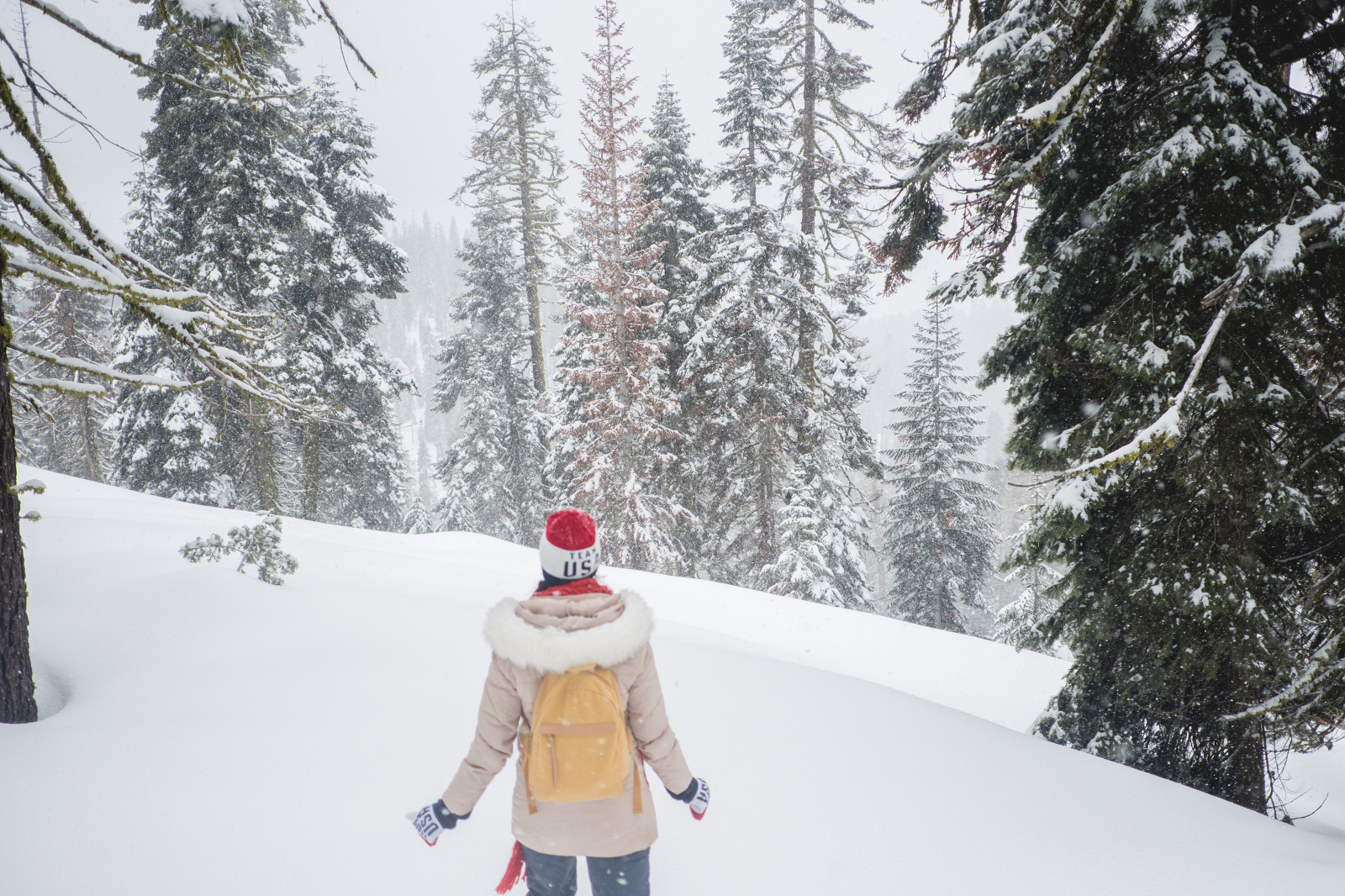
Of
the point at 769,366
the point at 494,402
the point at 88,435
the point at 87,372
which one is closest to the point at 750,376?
the point at 769,366

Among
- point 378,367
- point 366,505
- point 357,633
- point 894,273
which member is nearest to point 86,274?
point 357,633

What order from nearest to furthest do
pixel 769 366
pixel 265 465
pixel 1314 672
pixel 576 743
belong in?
pixel 576 743 → pixel 1314 672 → pixel 265 465 → pixel 769 366

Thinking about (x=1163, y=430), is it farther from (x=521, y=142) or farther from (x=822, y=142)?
(x=521, y=142)

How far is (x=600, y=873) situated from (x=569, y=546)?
1.19 meters

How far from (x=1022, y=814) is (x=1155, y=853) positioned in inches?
23.3

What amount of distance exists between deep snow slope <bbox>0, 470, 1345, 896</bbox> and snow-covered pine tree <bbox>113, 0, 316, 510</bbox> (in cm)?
839

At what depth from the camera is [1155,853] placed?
308 cm

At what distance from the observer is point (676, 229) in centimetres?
1683

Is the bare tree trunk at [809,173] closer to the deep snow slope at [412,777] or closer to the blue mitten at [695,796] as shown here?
the deep snow slope at [412,777]

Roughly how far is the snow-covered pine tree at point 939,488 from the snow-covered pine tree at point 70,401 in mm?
24664

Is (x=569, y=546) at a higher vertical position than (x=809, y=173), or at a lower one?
lower

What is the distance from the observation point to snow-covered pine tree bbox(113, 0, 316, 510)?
12156 millimetres

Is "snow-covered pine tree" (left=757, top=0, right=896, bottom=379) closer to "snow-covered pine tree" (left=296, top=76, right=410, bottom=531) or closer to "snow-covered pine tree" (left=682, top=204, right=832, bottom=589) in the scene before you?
"snow-covered pine tree" (left=682, top=204, right=832, bottom=589)

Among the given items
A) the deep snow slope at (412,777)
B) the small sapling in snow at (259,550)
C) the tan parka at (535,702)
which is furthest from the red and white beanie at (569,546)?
the small sapling in snow at (259,550)
